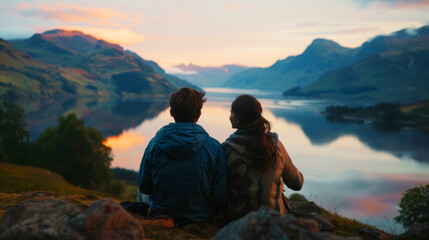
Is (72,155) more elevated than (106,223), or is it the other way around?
(106,223)

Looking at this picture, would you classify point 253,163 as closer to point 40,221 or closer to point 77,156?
point 40,221

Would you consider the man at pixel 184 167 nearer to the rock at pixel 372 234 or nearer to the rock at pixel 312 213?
the rock at pixel 312 213

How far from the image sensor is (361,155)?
87500 mm

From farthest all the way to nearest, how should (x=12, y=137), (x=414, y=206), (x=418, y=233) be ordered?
(x=12, y=137) < (x=414, y=206) < (x=418, y=233)

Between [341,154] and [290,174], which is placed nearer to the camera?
[290,174]

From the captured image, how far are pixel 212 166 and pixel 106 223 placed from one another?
2311 mm

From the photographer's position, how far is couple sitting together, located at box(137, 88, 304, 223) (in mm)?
5270

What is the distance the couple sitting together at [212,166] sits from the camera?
527cm

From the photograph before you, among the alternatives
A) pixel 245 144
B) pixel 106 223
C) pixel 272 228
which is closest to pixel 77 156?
pixel 245 144

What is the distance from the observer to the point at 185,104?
17.8 ft

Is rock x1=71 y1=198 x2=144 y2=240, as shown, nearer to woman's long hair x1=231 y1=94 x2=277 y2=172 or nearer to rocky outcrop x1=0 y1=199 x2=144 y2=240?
rocky outcrop x1=0 y1=199 x2=144 y2=240

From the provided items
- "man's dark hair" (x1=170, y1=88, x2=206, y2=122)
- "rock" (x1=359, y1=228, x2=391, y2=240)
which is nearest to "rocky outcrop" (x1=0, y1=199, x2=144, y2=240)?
"man's dark hair" (x1=170, y1=88, x2=206, y2=122)

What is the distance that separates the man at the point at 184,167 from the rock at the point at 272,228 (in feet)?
7.05

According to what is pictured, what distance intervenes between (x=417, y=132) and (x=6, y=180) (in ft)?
428
